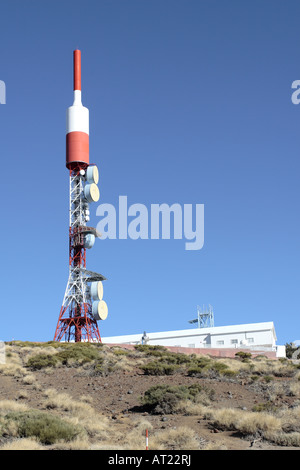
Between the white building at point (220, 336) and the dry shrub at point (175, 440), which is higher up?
the white building at point (220, 336)

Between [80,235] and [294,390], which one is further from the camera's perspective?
[80,235]

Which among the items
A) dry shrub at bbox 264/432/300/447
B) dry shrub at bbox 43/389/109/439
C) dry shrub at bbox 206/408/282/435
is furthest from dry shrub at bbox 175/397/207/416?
dry shrub at bbox 264/432/300/447

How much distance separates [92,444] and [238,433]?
4.23 metres

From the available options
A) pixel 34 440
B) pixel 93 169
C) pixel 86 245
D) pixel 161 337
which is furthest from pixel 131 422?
pixel 161 337

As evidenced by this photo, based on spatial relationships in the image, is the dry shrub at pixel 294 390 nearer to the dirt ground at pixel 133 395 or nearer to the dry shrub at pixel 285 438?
the dirt ground at pixel 133 395

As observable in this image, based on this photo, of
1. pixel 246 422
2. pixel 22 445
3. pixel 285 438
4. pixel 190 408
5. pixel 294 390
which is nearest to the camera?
pixel 22 445

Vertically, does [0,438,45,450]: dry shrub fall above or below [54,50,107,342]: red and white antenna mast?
below

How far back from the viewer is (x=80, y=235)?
5316cm

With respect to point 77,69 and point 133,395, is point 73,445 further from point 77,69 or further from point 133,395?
point 77,69

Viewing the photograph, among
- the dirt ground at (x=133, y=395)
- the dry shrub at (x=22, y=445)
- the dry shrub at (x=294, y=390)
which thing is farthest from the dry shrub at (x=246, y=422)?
the dry shrub at (x=294, y=390)

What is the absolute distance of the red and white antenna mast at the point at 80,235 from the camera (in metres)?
52.1

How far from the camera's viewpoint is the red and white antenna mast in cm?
5212

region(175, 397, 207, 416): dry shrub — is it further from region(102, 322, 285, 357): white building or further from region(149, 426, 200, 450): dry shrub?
region(102, 322, 285, 357): white building

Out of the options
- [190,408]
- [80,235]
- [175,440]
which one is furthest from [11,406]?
[80,235]
